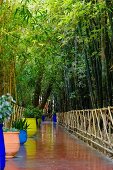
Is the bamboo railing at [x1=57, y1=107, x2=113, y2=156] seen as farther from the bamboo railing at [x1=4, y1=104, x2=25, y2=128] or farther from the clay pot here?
the bamboo railing at [x1=4, y1=104, x2=25, y2=128]

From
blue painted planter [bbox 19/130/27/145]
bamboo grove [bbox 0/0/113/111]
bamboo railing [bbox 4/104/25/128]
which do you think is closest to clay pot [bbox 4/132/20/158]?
bamboo grove [bbox 0/0/113/111]

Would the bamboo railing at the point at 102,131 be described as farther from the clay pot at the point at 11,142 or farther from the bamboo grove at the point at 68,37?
the clay pot at the point at 11,142

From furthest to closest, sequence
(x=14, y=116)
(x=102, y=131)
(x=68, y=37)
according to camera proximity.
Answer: (x=14, y=116)
(x=68, y=37)
(x=102, y=131)

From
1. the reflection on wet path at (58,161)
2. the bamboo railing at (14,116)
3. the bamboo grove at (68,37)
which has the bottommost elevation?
the reflection on wet path at (58,161)

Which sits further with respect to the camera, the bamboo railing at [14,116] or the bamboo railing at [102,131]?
the bamboo railing at [14,116]

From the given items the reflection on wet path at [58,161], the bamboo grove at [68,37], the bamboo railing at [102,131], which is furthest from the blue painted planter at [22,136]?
the bamboo railing at [102,131]

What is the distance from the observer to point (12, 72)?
39.6 feet

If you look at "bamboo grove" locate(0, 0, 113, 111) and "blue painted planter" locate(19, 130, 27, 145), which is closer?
"bamboo grove" locate(0, 0, 113, 111)

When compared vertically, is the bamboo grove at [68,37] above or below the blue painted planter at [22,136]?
above

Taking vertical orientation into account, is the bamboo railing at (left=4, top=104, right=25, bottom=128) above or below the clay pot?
above

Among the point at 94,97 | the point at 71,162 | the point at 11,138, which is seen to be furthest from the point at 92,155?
the point at 94,97

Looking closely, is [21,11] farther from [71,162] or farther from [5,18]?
[5,18]

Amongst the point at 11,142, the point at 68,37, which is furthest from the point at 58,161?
the point at 68,37

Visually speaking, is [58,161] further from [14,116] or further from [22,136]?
[14,116]
